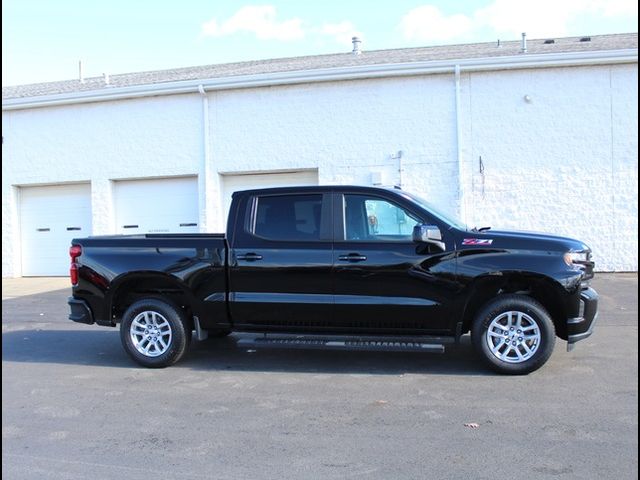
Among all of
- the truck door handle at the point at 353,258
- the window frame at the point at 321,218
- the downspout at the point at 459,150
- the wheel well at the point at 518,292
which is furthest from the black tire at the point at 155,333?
the downspout at the point at 459,150

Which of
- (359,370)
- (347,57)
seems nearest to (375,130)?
(347,57)

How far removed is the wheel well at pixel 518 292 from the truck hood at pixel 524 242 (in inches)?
12.6

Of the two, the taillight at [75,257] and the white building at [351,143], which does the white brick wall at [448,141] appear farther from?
the taillight at [75,257]

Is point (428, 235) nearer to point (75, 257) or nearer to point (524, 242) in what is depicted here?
point (524, 242)

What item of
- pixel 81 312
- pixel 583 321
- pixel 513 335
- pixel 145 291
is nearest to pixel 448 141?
pixel 583 321

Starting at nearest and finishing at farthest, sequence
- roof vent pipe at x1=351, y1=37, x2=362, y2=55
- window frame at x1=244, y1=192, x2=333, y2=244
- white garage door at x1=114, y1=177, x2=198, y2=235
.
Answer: window frame at x1=244, y1=192, x2=333, y2=244
white garage door at x1=114, y1=177, x2=198, y2=235
roof vent pipe at x1=351, y1=37, x2=362, y2=55

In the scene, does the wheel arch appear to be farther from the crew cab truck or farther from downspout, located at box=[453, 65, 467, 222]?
downspout, located at box=[453, 65, 467, 222]

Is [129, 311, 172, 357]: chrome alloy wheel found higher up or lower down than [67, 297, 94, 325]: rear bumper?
lower down

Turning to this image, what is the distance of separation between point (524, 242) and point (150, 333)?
4.13 m

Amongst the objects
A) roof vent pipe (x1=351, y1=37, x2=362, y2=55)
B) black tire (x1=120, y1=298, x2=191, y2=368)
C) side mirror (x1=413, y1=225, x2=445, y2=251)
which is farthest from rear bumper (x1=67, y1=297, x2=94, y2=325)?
roof vent pipe (x1=351, y1=37, x2=362, y2=55)

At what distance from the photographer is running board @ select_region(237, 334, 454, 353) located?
232 inches

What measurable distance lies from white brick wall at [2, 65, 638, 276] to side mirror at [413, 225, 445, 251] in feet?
28.2

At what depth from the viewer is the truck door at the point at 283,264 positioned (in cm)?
611

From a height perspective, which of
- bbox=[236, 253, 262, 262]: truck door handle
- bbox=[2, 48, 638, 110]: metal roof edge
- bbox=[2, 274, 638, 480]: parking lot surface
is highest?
bbox=[2, 48, 638, 110]: metal roof edge
